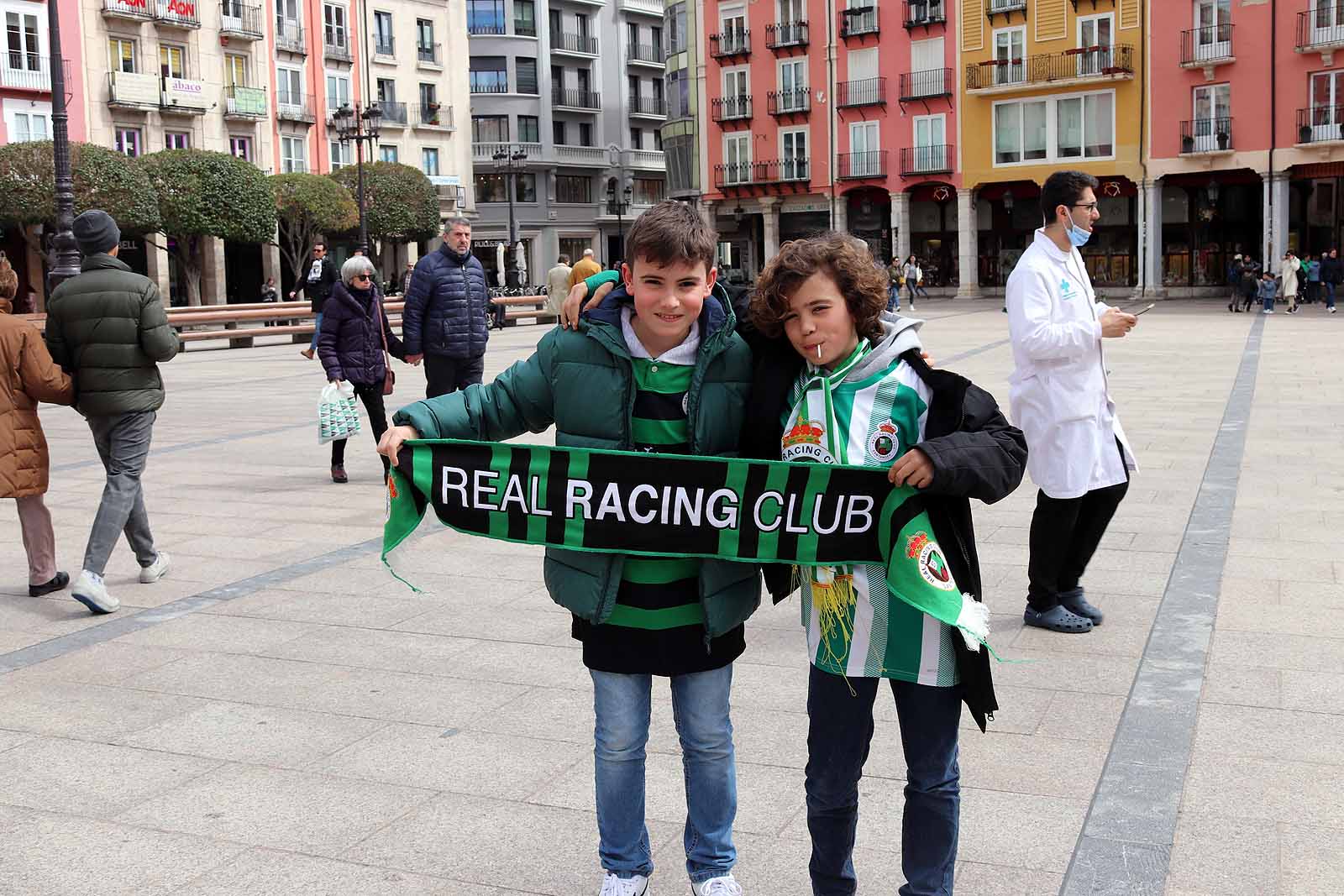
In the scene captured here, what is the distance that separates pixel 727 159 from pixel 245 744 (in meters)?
57.0

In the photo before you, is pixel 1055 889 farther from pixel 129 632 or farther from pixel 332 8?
pixel 332 8

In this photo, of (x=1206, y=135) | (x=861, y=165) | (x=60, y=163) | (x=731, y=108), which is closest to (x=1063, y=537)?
(x=60, y=163)

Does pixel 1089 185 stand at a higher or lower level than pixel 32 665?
higher

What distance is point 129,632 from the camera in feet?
20.2

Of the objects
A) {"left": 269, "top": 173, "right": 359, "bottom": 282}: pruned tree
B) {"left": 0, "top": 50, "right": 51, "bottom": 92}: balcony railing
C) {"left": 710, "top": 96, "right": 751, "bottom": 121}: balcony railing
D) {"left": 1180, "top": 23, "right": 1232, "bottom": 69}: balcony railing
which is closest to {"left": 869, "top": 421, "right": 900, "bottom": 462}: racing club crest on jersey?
{"left": 0, "top": 50, "right": 51, "bottom": 92}: balcony railing

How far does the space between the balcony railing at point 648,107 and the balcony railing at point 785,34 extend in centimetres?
1884

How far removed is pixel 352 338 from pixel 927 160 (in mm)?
46575

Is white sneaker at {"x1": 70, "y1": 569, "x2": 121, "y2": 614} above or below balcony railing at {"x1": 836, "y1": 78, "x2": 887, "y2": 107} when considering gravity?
below

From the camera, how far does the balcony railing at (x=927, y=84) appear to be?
53.3m

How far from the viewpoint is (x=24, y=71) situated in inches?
1699

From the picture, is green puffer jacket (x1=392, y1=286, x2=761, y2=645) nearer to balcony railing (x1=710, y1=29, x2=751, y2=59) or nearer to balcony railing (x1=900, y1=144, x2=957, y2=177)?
balcony railing (x1=900, y1=144, x2=957, y2=177)

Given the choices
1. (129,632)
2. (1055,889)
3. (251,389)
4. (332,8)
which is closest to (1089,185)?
(1055,889)

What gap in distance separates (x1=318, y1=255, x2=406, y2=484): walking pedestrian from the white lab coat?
5.60 meters

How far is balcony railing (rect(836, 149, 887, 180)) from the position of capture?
2186 inches
